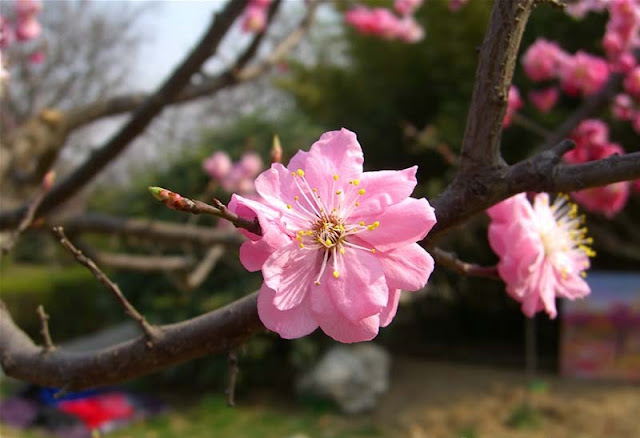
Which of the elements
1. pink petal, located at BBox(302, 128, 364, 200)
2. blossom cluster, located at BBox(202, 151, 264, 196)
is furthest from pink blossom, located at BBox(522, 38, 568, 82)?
pink petal, located at BBox(302, 128, 364, 200)

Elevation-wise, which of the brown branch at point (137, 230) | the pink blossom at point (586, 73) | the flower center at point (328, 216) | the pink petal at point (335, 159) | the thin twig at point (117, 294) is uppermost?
the pink blossom at point (586, 73)

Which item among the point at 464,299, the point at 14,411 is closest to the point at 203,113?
the point at 464,299

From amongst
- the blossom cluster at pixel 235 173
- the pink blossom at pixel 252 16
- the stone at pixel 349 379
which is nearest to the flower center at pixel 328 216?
the pink blossom at pixel 252 16

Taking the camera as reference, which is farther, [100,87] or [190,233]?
[100,87]

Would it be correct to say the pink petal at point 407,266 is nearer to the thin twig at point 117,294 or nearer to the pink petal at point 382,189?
the pink petal at point 382,189

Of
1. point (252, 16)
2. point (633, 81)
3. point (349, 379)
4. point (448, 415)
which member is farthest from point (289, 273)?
point (349, 379)

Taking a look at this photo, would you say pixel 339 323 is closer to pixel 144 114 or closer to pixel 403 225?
pixel 403 225

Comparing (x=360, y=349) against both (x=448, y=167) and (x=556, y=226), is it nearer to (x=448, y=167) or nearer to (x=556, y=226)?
(x=448, y=167)
